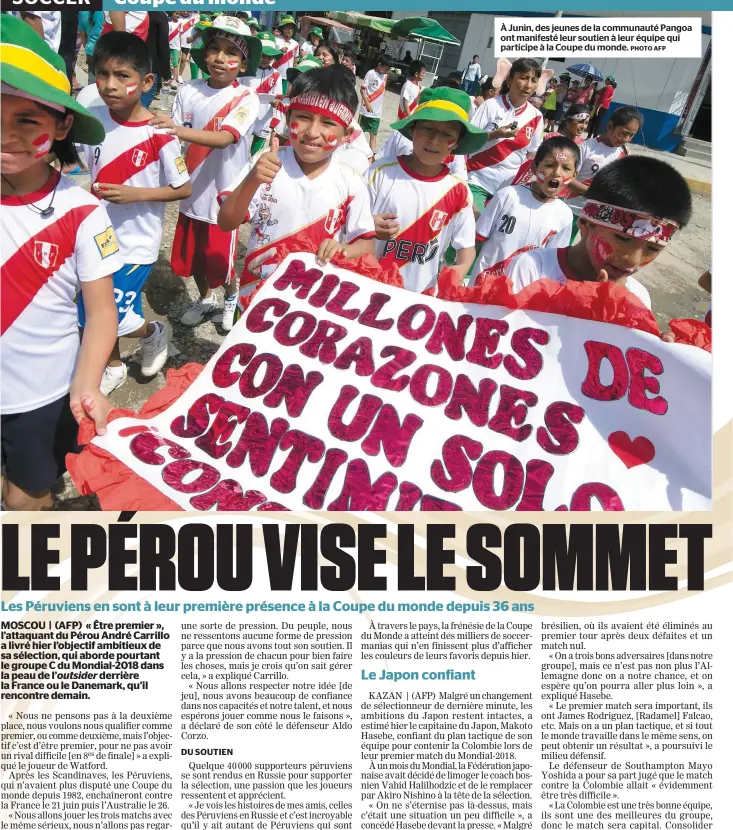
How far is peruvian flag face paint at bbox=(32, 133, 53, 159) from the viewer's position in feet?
6.13

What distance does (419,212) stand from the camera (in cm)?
310

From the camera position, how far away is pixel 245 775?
213 centimetres

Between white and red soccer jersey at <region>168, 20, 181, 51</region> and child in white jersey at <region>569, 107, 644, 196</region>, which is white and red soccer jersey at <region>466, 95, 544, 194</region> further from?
white and red soccer jersey at <region>168, 20, 181, 51</region>

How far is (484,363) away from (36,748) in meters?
2.04

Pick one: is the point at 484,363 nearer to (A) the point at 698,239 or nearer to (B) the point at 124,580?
(B) the point at 124,580

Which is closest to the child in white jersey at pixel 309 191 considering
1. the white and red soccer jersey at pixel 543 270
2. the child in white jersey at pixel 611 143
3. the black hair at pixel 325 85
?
the black hair at pixel 325 85

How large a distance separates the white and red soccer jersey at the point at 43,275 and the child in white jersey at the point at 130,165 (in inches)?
39.9

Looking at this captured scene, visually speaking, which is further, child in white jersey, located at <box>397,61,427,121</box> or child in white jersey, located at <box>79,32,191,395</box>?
child in white jersey, located at <box>397,61,427,121</box>

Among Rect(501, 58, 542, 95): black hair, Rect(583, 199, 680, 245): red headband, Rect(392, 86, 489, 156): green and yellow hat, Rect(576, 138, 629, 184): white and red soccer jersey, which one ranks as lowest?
Rect(583, 199, 680, 245): red headband

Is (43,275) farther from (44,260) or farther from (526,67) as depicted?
(526,67)

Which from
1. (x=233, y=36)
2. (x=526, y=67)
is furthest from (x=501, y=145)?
(x=233, y=36)

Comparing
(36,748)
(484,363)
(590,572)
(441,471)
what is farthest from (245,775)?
(484,363)

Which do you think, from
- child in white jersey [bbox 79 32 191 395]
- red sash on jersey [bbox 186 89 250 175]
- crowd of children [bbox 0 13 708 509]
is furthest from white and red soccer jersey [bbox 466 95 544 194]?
child in white jersey [bbox 79 32 191 395]

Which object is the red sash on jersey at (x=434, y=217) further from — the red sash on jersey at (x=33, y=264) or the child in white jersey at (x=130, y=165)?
the red sash on jersey at (x=33, y=264)
